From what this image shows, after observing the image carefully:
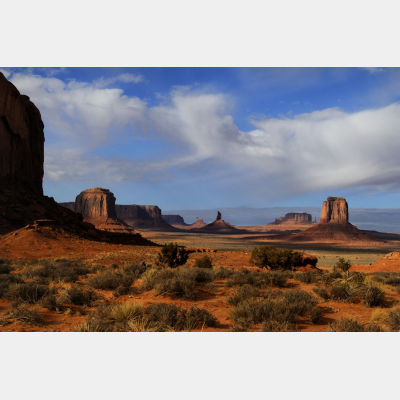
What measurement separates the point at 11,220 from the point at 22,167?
13.1 metres

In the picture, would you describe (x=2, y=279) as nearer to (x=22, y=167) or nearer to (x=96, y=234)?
(x=96, y=234)

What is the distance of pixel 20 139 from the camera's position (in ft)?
133

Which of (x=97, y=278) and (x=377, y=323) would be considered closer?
(x=377, y=323)

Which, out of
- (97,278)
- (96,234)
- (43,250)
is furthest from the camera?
(96,234)

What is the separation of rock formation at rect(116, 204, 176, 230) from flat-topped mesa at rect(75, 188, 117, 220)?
42.5 m

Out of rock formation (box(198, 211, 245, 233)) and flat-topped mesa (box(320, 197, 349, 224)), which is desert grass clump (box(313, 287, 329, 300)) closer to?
flat-topped mesa (box(320, 197, 349, 224))

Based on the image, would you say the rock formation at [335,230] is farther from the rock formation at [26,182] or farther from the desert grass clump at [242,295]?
the desert grass clump at [242,295]

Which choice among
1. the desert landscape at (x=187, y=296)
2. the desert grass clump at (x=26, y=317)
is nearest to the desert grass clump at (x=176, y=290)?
the desert landscape at (x=187, y=296)

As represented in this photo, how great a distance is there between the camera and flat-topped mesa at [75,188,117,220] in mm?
122812

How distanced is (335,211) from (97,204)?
103510 millimetres

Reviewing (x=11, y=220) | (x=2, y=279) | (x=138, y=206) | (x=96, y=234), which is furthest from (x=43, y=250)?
(x=138, y=206)

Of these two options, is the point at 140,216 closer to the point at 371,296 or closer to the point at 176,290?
the point at 176,290

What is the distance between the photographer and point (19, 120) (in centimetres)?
4041

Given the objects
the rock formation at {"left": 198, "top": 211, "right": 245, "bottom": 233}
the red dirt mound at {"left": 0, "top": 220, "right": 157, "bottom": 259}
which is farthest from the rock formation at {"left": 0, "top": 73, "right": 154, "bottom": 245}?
the rock formation at {"left": 198, "top": 211, "right": 245, "bottom": 233}
